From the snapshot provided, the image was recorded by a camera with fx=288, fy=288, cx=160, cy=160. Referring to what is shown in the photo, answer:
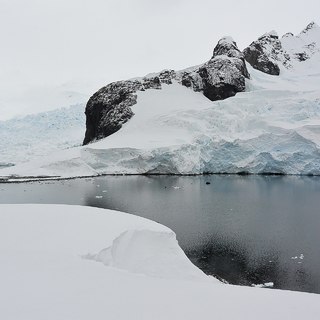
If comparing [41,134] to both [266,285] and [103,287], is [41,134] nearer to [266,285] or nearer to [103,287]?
[266,285]

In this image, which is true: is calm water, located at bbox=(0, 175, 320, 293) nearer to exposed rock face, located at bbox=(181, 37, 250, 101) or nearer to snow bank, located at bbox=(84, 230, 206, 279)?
snow bank, located at bbox=(84, 230, 206, 279)

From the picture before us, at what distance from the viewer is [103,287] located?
3.80 meters

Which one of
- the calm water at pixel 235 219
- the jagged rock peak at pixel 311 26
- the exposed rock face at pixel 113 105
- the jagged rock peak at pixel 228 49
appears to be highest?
the jagged rock peak at pixel 311 26

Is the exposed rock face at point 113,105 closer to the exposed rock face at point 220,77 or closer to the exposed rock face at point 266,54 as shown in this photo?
the exposed rock face at point 220,77

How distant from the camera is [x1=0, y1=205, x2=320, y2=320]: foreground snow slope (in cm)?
315

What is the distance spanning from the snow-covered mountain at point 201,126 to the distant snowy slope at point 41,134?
33.6 feet

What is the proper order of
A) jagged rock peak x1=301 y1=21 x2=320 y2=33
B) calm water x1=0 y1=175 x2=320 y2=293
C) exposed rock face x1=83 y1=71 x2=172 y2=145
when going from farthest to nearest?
jagged rock peak x1=301 y1=21 x2=320 y2=33 < exposed rock face x1=83 y1=71 x2=172 y2=145 < calm water x1=0 y1=175 x2=320 y2=293

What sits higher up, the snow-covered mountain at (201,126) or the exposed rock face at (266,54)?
the exposed rock face at (266,54)

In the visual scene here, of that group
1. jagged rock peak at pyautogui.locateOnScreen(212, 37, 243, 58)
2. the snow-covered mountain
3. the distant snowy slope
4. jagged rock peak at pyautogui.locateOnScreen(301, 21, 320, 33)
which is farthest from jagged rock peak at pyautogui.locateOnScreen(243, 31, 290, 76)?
the distant snowy slope

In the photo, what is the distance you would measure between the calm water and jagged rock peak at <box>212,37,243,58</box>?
115 feet

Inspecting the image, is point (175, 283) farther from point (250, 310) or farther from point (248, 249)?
point (248, 249)

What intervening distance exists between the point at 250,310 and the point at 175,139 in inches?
1309

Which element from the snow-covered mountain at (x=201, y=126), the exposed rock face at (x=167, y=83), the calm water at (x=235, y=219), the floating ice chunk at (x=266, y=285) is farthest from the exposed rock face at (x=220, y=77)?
the floating ice chunk at (x=266, y=285)

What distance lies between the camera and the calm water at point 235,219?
30.3 ft
